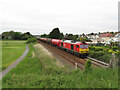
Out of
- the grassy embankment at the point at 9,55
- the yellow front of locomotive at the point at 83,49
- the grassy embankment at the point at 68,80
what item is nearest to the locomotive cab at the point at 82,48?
the yellow front of locomotive at the point at 83,49

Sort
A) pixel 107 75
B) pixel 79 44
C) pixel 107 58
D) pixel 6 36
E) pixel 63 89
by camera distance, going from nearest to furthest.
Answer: pixel 63 89 < pixel 107 75 < pixel 107 58 < pixel 79 44 < pixel 6 36

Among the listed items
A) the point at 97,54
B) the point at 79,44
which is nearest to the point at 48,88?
the point at 79,44

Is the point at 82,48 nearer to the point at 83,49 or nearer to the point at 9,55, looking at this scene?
the point at 83,49

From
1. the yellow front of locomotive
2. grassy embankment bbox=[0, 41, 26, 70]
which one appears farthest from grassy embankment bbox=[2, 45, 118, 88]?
the yellow front of locomotive

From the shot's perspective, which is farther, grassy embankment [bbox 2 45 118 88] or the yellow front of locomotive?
the yellow front of locomotive

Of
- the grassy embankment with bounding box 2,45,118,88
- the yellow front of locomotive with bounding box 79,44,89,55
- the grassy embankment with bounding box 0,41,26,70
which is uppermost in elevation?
the yellow front of locomotive with bounding box 79,44,89,55

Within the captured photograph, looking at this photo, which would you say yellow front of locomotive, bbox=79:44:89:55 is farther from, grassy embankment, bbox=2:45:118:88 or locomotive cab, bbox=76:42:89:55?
grassy embankment, bbox=2:45:118:88

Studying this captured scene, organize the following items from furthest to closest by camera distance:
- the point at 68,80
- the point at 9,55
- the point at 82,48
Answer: the point at 9,55
the point at 82,48
the point at 68,80

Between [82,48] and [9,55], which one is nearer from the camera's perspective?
[82,48]

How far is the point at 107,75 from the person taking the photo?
785 centimetres

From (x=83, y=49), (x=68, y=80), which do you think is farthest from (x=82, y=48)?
(x=68, y=80)

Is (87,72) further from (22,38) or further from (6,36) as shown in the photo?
(6,36)

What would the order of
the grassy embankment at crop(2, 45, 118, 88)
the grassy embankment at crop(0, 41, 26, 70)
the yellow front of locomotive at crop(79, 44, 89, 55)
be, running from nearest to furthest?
the grassy embankment at crop(2, 45, 118, 88) → the yellow front of locomotive at crop(79, 44, 89, 55) → the grassy embankment at crop(0, 41, 26, 70)

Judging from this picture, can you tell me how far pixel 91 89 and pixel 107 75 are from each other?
302 cm
